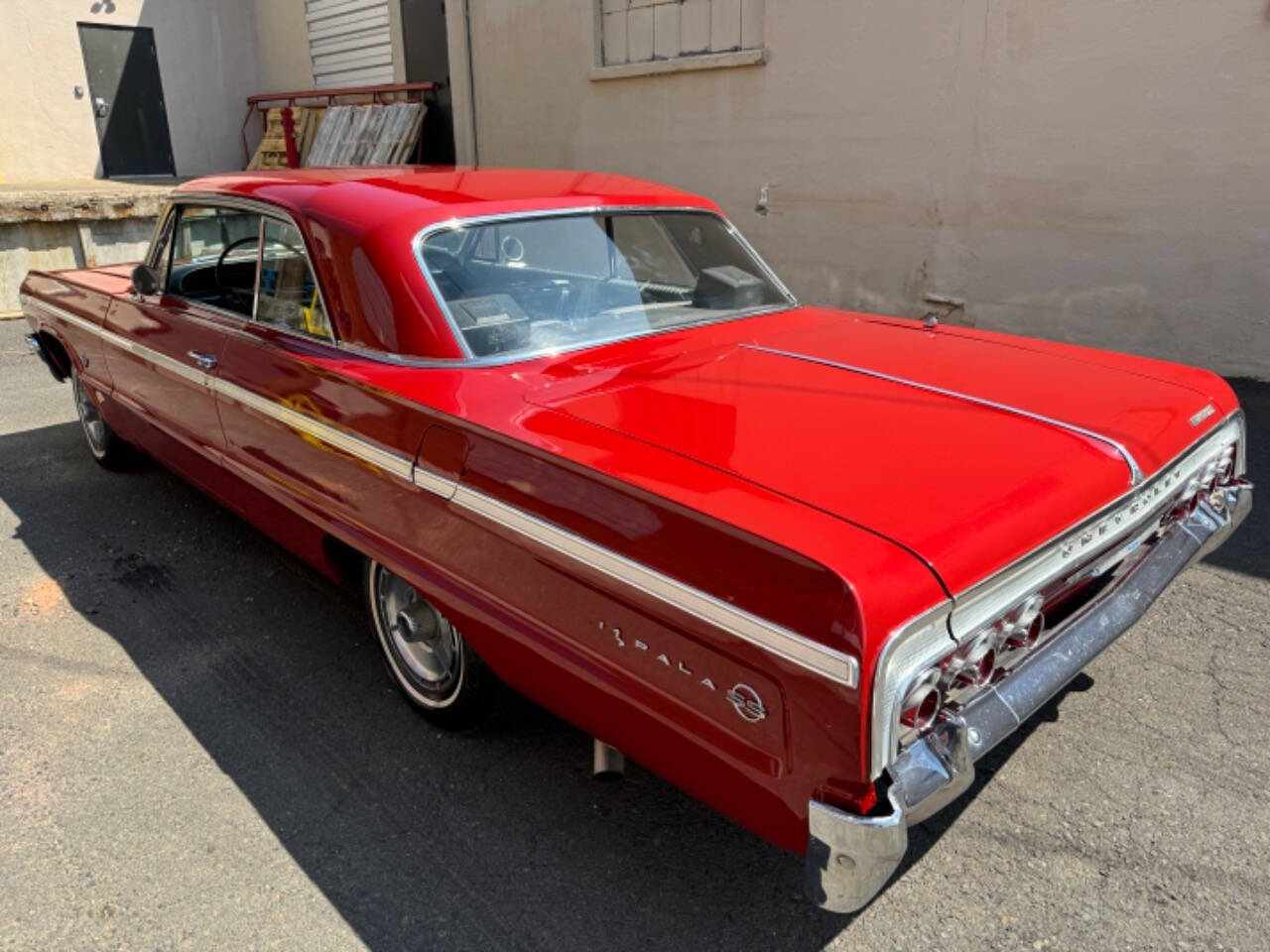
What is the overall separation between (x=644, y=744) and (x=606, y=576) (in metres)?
0.37

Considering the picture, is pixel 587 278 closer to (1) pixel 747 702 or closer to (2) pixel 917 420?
(2) pixel 917 420

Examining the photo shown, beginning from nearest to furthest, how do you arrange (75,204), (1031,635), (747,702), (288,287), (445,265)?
1. (747,702)
2. (1031,635)
3. (445,265)
4. (288,287)
5. (75,204)

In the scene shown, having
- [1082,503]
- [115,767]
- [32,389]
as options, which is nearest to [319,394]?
[115,767]

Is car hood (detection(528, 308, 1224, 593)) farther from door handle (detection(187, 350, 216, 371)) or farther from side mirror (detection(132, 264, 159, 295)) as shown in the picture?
side mirror (detection(132, 264, 159, 295))

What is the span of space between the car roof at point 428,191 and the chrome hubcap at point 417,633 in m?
1.09

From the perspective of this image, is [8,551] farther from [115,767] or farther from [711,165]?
[711,165]

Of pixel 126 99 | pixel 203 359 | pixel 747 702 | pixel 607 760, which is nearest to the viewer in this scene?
pixel 747 702

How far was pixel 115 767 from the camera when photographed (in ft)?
8.71

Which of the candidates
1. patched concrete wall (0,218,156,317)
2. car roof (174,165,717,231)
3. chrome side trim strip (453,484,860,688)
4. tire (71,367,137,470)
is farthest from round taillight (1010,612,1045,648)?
patched concrete wall (0,218,156,317)

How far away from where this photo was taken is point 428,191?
3.05 meters

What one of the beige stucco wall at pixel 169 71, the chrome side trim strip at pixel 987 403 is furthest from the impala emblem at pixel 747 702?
the beige stucco wall at pixel 169 71

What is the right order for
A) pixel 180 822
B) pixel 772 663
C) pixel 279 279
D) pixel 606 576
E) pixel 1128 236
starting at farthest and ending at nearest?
pixel 1128 236
pixel 279 279
pixel 180 822
pixel 606 576
pixel 772 663

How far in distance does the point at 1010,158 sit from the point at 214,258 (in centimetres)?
513

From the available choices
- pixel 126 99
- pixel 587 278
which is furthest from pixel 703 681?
pixel 126 99
